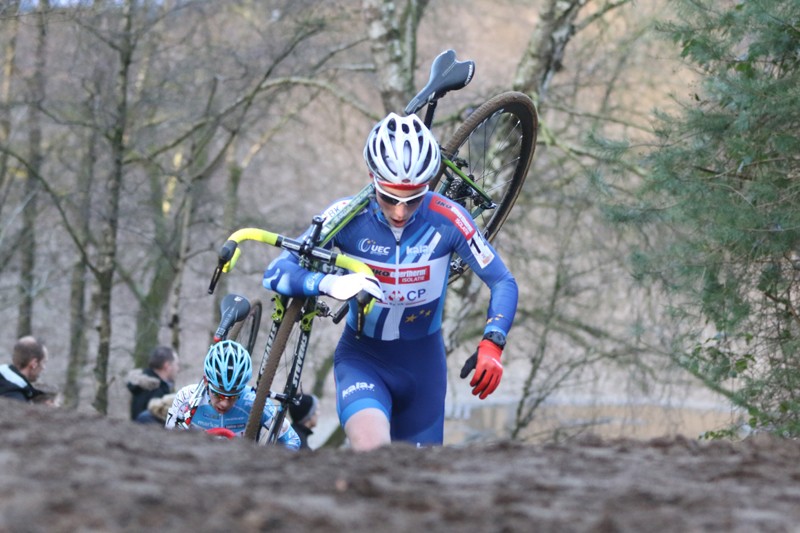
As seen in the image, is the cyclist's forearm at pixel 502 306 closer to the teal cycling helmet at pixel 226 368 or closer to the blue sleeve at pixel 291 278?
the blue sleeve at pixel 291 278

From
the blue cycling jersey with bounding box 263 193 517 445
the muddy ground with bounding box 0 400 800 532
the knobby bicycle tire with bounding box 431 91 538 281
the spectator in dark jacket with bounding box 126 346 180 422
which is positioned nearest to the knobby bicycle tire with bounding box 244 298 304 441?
the blue cycling jersey with bounding box 263 193 517 445

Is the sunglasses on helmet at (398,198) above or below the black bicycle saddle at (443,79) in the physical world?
below

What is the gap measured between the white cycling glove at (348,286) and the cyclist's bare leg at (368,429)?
0.71 meters

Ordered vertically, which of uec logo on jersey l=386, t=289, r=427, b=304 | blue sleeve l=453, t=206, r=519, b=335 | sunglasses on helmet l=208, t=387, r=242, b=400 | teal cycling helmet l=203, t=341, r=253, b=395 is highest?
blue sleeve l=453, t=206, r=519, b=335

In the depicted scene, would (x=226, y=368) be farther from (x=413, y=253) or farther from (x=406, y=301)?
(x=413, y=253)

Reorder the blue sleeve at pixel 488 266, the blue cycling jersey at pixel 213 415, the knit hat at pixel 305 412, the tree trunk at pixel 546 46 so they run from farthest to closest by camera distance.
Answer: the tree trunk at pixel 546 46 < the knit hat at pixel 305 412 < the blue cycling jersey at pixel 213 415 < the blue sleeve at pixel 488 266

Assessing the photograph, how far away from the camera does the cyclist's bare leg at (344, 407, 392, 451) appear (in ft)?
20.1

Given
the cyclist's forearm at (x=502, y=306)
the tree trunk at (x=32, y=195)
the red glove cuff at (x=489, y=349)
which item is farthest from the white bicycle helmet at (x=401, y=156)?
the tree trunk at (x=32, y=195)

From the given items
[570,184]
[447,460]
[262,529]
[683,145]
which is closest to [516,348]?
[570,184]

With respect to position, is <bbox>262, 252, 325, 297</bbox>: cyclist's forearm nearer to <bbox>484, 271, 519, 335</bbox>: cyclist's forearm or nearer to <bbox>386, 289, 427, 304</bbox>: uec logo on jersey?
<bbox>386, 289, 427, 304</bbox>: uec logo on jersey

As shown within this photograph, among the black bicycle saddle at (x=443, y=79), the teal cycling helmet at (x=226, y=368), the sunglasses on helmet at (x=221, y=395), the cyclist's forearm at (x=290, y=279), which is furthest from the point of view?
the black bicycle saddle at (x=443, y=79)

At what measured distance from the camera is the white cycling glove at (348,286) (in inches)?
234

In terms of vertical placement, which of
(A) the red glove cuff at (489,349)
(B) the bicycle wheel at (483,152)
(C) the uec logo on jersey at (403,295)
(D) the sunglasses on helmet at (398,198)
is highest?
→ (B) the bicycle wheel at (483,152)

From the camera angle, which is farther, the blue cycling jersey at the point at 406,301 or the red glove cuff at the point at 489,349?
the blue cycling jersey at the point at 406,301
